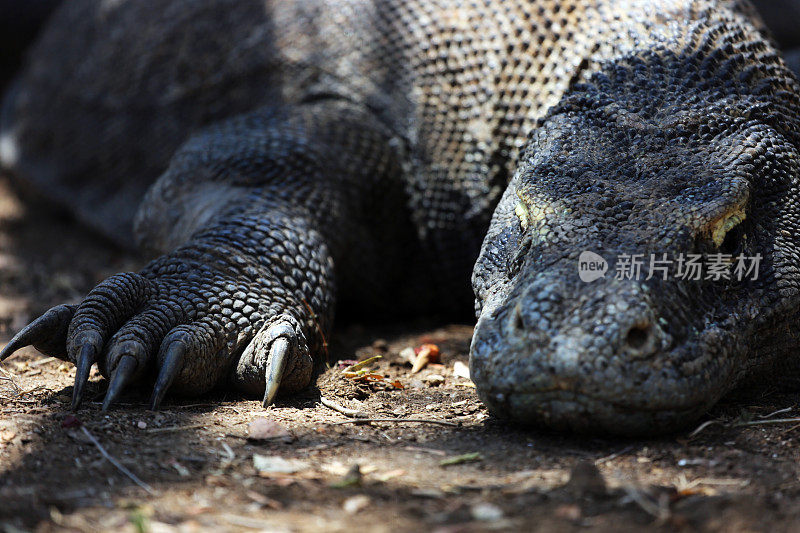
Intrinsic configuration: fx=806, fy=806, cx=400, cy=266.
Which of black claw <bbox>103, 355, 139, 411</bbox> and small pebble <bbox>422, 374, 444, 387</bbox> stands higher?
black claw <bbox>103, 355, 139, 411</bbox>

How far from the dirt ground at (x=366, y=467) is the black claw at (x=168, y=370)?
0.07m

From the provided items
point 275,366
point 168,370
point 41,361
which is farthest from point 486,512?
point 41,361

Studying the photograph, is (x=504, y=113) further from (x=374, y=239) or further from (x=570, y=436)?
(x=570, y=436)

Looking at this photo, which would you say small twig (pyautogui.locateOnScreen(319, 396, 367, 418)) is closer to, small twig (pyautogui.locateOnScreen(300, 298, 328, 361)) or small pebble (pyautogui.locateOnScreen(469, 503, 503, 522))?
small twig (pyautogui.locateOnScreen(300, 298, 328, 361))

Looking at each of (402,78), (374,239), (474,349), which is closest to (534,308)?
(474,349)

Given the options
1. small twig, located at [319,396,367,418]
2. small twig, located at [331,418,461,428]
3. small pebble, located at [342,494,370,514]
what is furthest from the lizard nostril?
small twig, located at [319,396,367,418]

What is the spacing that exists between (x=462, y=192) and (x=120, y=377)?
2.31 meters

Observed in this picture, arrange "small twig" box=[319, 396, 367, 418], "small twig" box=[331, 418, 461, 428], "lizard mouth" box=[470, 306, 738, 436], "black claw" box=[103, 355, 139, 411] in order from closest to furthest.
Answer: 1. "lizard mouth" box=[470, 306, 738, 436]
2. "black claw" box=[103, 355, 139, 411]
3. "small twig" box=[331, 418, 461, 428]
4. "small twig" box=[319, 396, 367, 418]

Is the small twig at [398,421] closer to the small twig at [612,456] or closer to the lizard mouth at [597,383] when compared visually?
the lizard mouth at [597,383]

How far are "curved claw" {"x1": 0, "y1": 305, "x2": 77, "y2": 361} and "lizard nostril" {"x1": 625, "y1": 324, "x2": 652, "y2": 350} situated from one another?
7.30 ft

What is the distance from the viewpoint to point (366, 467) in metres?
2.60

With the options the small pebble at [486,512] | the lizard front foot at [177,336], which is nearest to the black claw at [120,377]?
the lizard front foot at [177,336]

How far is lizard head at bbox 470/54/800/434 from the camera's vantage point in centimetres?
259

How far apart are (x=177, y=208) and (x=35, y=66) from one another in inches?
144
